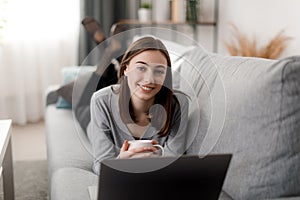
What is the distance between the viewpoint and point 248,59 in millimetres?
1215

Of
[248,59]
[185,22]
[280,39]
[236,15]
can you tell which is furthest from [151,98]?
[185,22]

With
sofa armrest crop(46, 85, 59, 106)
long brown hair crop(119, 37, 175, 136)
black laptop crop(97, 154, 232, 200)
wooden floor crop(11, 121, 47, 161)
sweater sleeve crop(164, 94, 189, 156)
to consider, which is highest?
long brown hair crop(119, 37, 175, 136)

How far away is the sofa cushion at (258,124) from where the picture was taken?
98 centimetres

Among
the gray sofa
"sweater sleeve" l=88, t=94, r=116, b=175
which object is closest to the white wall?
the gray sofa

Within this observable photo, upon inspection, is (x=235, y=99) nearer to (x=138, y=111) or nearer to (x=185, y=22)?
(x=138, y=111)

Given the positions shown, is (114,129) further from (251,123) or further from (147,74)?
(251,123)

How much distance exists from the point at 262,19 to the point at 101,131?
181 centimetres

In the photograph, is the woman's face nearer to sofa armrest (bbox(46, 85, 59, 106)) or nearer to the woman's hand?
the woman's hand

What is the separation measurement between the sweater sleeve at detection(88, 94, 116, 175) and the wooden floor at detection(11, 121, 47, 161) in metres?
1.85

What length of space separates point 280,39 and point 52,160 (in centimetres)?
141

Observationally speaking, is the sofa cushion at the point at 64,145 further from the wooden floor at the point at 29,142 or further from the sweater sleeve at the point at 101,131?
the wooden floor at the point at 29,142

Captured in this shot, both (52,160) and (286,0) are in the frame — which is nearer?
(52,160)

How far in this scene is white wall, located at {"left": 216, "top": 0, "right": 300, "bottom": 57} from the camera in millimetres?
2242

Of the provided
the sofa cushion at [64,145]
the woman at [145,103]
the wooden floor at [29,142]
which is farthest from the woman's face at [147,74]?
the wooden floor at [29,142]
